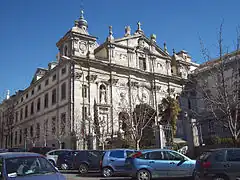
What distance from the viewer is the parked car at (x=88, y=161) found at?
16.5 m

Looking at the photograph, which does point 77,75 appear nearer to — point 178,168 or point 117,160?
point 117,160

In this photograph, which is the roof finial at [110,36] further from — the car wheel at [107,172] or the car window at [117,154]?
the car wheel at [107,172]

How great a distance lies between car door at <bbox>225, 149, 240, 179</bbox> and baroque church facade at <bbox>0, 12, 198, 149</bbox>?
831 inches

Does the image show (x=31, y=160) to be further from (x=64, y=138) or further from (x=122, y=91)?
(x=122, y=91)

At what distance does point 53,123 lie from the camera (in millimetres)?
36750

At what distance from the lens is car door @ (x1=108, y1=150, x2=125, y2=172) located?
47.0 feet

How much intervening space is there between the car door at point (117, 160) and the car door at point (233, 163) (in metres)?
6.48

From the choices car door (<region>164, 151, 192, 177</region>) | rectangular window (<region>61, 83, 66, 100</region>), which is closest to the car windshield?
car door (<region>164, 151, 192, 177</region>)

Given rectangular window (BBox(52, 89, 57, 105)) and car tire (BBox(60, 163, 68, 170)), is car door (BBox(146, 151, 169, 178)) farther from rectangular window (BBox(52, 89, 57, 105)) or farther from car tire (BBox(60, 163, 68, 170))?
rectangular window (BBox(52, 89, 57, 105))

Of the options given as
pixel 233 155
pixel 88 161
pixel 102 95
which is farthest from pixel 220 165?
pixel 102 95

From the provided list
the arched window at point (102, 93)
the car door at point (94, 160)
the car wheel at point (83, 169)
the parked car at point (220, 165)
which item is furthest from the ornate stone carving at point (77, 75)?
the parked car at point (220, 165)

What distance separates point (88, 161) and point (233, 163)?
9908 millimetres

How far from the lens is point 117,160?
47.5ft

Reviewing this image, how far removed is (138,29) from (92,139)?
22881 millimetres
